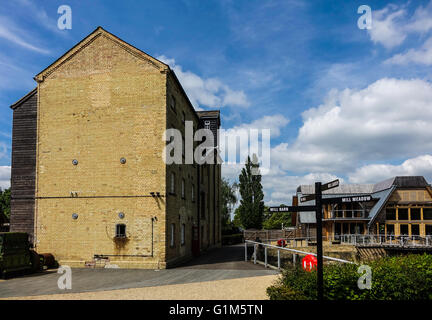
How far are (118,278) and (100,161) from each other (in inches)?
262

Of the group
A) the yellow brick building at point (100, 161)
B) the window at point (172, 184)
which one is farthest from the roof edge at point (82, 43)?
the window at point (172, 184)

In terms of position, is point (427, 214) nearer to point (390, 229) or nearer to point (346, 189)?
point (390, 229)

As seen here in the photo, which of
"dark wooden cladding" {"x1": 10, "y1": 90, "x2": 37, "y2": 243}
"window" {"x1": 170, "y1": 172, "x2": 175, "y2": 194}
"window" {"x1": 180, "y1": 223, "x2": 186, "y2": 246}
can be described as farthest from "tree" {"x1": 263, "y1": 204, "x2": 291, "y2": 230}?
"dark wooden cladding" {"x1": 10, "y1": 90, "x2": 37, "y2": 243}

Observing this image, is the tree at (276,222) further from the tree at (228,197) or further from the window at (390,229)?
the window at (390,229)

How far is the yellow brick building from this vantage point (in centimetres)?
1753

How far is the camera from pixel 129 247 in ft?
56.8

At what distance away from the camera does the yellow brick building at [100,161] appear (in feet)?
57.5

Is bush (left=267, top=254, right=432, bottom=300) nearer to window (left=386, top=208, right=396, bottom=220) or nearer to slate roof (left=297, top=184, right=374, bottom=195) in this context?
window (left=386, top=208, right=396, bottom=220)

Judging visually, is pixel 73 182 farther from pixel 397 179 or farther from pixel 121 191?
pixel 397 179

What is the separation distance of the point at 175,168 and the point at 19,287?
31.6 ft

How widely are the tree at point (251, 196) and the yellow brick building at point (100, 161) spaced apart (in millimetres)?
29898

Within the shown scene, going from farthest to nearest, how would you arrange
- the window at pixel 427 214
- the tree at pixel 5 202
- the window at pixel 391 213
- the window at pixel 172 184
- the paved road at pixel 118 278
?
the tree at pixel 5 202 < the window at pixel 391 213 < the window at pixel 427 214 < the window at pixel 172 184 < the paved road at pixel 118 278

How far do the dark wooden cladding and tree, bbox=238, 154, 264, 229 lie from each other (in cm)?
3379
